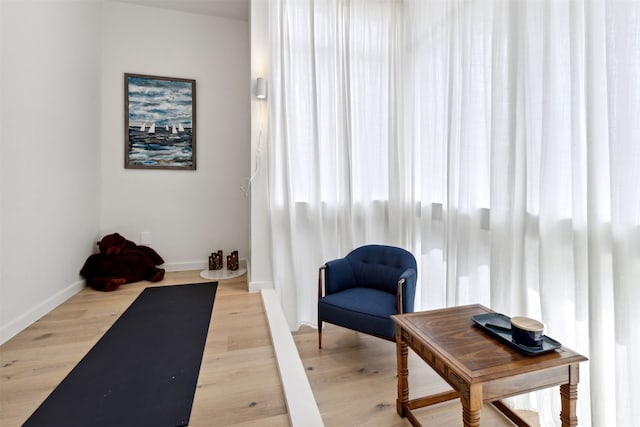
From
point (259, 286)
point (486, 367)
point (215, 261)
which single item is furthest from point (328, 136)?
point (486, 367)

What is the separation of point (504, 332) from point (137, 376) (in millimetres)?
1740

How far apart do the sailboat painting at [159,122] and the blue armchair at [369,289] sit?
203cm

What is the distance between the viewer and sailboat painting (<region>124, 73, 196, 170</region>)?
298cm

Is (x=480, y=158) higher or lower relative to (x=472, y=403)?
higher

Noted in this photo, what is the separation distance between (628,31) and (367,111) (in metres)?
1.77

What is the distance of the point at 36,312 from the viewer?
1939 millimetres

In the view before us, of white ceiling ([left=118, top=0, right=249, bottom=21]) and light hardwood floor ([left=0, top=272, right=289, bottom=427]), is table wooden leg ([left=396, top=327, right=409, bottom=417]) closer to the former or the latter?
light hardwood floor ([left=0, top=272, right=289, bottom=427])

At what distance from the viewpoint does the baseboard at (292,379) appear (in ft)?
3.90

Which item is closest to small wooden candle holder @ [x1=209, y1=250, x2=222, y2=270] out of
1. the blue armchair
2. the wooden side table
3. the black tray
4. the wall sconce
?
the blue armchair

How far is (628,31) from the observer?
44.1 inches

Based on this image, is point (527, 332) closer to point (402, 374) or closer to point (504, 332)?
point (504, 332)

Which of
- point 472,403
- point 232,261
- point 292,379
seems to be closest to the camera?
point 472,403

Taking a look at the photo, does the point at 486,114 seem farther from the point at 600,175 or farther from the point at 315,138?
the point at 315,138

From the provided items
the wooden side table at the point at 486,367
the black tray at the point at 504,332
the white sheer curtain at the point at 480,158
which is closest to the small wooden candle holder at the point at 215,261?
the white sheer curtain at the point at 480,158
